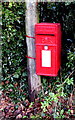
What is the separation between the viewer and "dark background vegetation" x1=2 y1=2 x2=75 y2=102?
3836mm

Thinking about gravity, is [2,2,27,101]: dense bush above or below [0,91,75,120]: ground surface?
above

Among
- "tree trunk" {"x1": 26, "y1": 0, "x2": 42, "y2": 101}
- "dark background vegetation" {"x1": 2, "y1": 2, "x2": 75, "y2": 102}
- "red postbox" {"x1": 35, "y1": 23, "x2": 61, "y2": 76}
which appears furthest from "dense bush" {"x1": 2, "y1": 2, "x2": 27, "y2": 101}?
"red postbox" {"x1": 35, "y1": 23, "x2": 61, "y2": 76}

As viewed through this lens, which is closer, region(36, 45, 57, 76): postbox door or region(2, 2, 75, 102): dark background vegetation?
region(36, 45, 57, 76): postbox door

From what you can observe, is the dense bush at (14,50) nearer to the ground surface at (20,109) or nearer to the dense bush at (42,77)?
the dense bush at (42,77)

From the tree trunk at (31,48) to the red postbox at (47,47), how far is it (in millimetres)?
135

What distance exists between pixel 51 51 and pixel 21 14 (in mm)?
877

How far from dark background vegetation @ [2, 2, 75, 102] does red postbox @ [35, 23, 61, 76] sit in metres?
0.36

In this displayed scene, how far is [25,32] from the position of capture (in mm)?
3990

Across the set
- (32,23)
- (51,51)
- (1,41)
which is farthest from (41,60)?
(1,41)

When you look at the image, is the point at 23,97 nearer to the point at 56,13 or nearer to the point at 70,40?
the point at 70,40

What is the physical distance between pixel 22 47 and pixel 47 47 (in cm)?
78

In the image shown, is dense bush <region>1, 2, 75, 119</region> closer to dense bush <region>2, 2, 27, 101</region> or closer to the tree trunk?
dense bush <region>2, 2, 27, 101</region>

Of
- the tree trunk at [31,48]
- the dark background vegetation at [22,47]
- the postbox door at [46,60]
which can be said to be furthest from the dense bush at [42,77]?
the postbox door at [46,60]

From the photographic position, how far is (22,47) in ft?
13.8
